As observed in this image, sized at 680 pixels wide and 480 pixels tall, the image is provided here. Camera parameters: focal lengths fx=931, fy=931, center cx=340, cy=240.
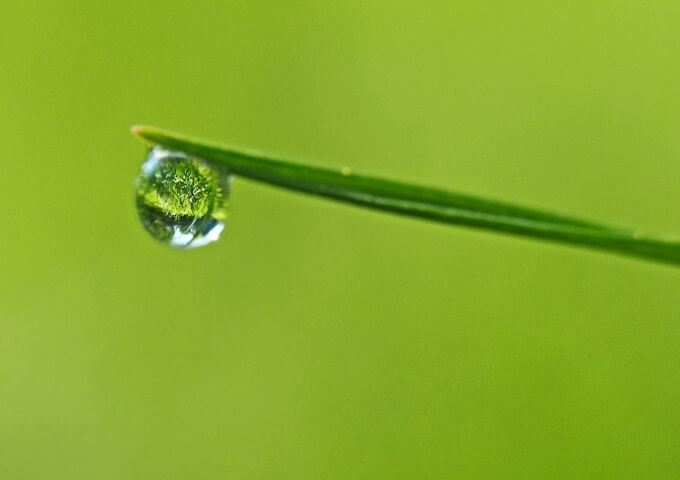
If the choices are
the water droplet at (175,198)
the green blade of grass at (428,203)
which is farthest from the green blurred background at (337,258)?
the green blade of grass at (428,203)

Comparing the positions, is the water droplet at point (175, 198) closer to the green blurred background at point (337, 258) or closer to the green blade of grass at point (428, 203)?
the green blade of grass at point (428, 203)

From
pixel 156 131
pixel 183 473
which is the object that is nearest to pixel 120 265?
pixel 183 473

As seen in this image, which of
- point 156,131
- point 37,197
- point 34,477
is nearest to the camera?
point 156,131

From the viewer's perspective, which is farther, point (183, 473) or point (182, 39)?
point (182, 39)

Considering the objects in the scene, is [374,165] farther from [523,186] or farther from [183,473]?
[183,473]

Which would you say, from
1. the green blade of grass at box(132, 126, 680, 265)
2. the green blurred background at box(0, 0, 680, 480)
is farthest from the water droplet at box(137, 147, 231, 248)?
the green blurred background at box(0, 0, 680, 480)

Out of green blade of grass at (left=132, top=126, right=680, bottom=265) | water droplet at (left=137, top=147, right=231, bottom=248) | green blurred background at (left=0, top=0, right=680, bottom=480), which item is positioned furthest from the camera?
green blurred background at (left=0, top=0, right=680, bottom=480)

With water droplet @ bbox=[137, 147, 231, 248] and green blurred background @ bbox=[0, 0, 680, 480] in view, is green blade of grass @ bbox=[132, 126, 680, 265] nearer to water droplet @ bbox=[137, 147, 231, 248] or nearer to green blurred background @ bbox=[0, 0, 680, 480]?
water droplet @ bbox=[137, 147, 231, 248]
